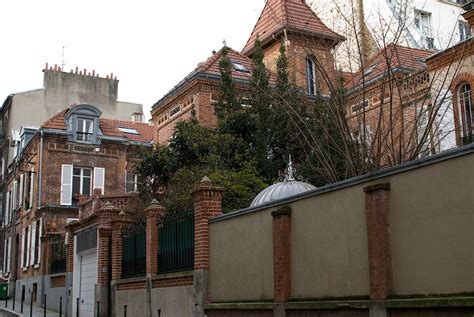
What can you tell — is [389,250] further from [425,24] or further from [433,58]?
[425,24]

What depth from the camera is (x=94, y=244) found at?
2039 cm

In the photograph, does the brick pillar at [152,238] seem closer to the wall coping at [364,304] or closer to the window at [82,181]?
the wall coping at [364,304]

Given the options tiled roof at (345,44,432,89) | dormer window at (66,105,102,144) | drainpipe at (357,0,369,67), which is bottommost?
tiled roof at (345,44,432,89)

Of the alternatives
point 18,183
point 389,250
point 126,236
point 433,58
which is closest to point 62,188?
Result: point 18,183

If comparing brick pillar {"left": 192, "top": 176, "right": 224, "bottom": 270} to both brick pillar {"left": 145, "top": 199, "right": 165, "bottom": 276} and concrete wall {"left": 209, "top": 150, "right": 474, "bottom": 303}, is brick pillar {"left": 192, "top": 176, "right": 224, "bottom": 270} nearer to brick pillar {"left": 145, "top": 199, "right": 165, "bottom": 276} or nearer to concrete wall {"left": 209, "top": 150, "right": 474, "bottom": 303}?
concrete wall {"left": 209, "top": 150, "right": 474, "bottom": 303}

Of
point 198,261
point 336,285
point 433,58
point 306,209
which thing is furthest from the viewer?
point 433,58

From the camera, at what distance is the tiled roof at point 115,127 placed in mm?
35125

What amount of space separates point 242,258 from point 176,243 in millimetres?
2580

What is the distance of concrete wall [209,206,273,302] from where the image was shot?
11844 millimetres

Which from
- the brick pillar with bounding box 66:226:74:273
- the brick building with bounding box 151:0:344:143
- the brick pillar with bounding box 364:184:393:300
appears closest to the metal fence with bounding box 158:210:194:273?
the brick pillar with bounding box 364:184:393:300

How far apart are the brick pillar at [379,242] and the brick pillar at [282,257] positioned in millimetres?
2257

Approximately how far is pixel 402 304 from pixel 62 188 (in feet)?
92.7

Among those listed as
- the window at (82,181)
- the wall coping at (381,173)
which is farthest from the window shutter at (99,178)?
the wall coping at (381,173)

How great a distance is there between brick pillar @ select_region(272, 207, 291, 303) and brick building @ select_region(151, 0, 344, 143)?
40.6 feet
